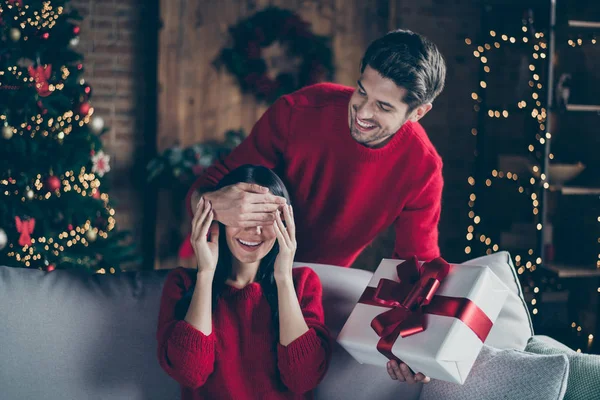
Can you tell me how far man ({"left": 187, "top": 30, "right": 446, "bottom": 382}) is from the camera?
1492 mm

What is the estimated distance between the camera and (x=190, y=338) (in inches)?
52.7

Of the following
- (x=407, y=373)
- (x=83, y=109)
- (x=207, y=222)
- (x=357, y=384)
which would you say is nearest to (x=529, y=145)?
(x=83, y=109)

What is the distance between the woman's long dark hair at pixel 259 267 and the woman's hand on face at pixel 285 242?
97 mm

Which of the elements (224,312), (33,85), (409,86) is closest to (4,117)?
(33,85)

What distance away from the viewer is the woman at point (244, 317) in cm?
135

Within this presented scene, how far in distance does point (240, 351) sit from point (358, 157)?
62cm

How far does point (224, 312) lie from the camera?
1.45 meters

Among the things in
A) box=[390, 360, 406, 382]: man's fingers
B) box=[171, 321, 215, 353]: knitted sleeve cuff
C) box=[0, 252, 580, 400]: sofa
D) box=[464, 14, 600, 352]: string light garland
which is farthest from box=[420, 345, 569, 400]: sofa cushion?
box=[464, 14, 600, 352]: string light garland

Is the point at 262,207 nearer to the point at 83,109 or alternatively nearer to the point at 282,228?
the point at 282,228

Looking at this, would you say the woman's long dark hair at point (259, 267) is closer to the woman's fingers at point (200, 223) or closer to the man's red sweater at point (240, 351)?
the man's red sweater at point (240, 351)


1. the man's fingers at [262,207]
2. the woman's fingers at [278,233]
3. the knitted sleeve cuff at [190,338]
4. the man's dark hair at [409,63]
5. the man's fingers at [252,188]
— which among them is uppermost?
the man's dark hair at [409,63]

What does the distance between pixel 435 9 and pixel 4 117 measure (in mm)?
2867

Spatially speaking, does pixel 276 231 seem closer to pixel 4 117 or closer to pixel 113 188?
pixel 4 117

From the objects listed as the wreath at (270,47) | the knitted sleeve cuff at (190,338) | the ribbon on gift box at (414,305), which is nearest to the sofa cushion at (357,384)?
the ribbon on gift box at (414,305)
